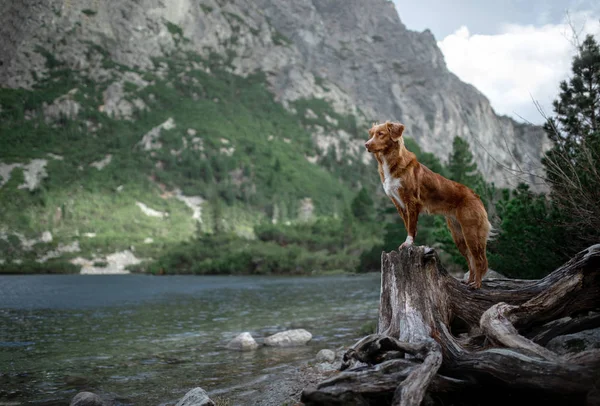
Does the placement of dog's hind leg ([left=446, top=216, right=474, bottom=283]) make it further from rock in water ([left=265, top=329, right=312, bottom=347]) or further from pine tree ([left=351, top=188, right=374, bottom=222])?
pine tree ([left=351, top=188, right=374, bottom=222])

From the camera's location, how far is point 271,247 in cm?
10425

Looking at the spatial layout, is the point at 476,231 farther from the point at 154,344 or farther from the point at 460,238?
the point at 154,344

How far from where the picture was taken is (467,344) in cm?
790

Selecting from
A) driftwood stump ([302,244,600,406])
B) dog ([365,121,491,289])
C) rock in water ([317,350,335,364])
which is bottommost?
rock in water ([317,350,335,364])

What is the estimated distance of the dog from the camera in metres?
7.80

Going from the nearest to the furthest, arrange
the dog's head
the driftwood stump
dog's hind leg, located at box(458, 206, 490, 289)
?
1. the driftwood stump
2. the dog's head
3. dog's hind leg, located at box(458, 206, 490, 289)

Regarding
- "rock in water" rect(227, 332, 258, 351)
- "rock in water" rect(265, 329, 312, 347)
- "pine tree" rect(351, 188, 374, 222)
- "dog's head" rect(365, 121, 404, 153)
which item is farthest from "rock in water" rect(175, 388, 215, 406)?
"pine tree" rect(351, 188, 374, 222)

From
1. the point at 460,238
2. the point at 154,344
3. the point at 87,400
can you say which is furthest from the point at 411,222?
the point at 154,344

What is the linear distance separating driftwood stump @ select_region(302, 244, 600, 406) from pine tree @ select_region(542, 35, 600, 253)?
7.31 feet

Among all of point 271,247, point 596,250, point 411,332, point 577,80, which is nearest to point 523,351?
point 411,332

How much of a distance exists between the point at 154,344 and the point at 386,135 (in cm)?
1887

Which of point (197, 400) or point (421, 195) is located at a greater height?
point (421, 195)

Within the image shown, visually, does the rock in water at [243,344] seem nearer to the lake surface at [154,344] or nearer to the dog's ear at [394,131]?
the lake surface at [154,344]

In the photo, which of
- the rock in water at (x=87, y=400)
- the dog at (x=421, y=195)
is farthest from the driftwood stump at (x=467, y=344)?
the rock in water at (x=87, y=400)
